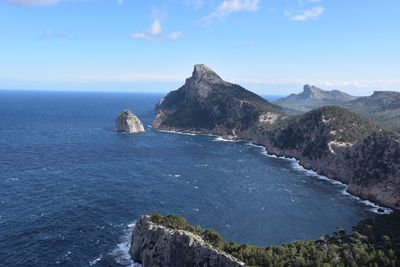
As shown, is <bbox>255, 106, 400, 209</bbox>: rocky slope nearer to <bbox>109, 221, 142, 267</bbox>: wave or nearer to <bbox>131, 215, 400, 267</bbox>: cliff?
<bbox>131, 215, 400, 267</bbox>: cliff

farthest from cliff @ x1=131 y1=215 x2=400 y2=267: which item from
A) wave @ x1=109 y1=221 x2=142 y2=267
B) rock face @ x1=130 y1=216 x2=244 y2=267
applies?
wave @ x1=109 y1=221 x2=142 y2=267

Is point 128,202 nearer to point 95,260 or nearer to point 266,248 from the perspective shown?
point 95,260

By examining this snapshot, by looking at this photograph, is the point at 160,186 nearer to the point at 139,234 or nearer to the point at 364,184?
the point at 139,234

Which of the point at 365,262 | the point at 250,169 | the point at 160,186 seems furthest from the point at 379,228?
the point at 250,169

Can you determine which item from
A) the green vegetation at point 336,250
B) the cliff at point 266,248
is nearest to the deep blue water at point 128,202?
the cliff at point 266,248

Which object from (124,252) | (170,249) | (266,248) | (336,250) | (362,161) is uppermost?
(362,161)

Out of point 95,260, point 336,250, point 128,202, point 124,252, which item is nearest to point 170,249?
point 124,252
